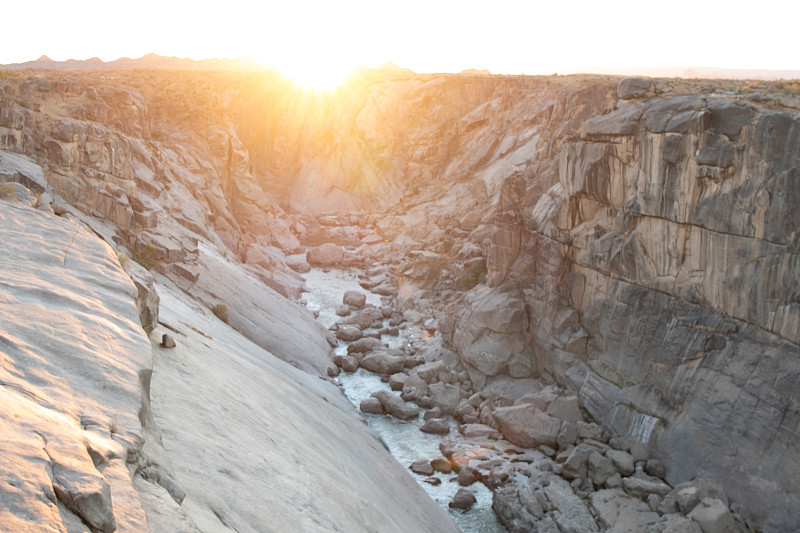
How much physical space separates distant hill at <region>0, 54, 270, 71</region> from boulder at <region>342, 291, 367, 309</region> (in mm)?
59554

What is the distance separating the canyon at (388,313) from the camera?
7309mm

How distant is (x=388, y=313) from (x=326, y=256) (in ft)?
42.6

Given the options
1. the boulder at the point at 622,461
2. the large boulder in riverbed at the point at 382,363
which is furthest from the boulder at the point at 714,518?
the large boulder in riverbed at the point at 382,363

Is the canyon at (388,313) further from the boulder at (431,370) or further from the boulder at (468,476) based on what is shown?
the boulder at (468,476)

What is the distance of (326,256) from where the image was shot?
4925 centimetres

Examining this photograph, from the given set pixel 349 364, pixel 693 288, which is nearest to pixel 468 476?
pixel 693 288

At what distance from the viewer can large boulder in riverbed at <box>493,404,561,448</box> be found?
75.2 ft

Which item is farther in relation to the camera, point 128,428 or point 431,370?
point 431,370

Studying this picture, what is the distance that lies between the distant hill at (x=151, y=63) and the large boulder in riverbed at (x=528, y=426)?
77499 millimetres

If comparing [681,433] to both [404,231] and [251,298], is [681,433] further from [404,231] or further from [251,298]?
[404,231]

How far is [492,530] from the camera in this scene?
750 inches

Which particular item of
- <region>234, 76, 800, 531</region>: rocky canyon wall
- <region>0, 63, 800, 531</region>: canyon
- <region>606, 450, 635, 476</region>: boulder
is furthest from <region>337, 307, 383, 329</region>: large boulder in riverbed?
<region>606, 450, 635, 476</region>: boulder

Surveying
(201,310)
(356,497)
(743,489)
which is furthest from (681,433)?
(201,310)

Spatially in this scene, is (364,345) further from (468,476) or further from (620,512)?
(620,512)
